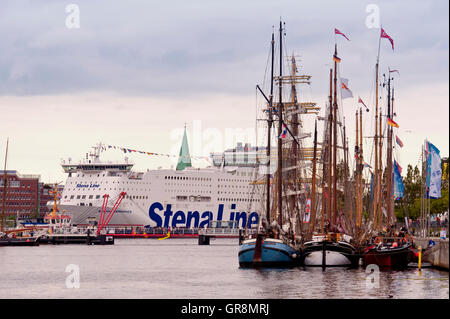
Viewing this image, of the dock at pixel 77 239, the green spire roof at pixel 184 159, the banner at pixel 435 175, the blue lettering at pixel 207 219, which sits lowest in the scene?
the dock at pixel 77 239

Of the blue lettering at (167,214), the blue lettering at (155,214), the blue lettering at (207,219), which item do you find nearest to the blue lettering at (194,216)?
the blue lettering at (207,219)

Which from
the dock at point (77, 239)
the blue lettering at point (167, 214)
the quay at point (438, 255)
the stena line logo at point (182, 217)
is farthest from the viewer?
the blue lettering at point (167, 214)

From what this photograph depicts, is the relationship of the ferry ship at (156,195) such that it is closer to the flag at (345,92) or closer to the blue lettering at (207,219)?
the blue lettering at (207,219)

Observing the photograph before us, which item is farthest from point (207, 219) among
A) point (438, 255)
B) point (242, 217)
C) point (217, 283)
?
point (217, 283)

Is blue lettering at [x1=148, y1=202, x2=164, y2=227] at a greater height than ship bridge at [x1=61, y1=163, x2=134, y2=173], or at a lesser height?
lesser

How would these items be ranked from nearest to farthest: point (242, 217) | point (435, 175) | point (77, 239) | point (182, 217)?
point (435, 175) < point (77, 239) < point (182, 217) < point (242, 217)

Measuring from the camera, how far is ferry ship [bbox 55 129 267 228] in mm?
155125

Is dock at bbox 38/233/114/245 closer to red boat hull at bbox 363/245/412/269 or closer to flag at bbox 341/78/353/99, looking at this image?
Result: flag at bbox 341/78/353/99

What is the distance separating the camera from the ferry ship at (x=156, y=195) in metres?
155

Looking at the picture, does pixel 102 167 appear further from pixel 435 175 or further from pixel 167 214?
pixel 435 175

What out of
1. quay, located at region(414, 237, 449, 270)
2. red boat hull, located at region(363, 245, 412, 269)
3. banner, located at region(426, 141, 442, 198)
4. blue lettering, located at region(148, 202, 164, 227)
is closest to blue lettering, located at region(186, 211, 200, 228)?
blue lettering, located at region(148, 202, 164, 227)

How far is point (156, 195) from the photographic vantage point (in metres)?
160
